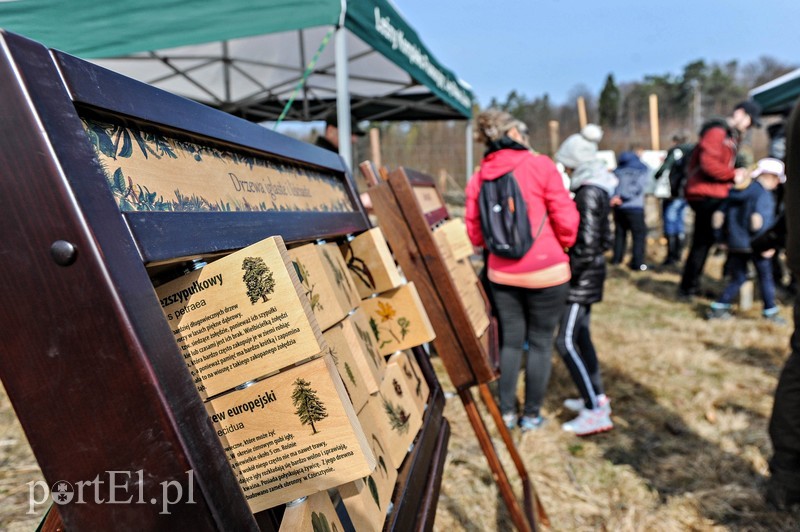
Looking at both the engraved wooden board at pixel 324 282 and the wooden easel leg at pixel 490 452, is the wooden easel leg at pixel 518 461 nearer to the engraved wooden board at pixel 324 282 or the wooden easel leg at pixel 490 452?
the wooden easel leg at pixel 490 452

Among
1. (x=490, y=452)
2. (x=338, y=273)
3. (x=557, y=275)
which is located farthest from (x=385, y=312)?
(x=557, y=275)

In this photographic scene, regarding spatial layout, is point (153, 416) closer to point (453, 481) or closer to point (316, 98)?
point (453, 481)

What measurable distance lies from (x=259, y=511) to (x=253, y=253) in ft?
1.24

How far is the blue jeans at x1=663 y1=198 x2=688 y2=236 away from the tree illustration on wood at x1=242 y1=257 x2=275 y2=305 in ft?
26.0

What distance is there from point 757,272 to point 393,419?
5.01 meters

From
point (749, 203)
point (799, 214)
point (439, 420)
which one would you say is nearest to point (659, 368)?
point (749, 203)

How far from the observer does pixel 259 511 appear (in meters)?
0.73

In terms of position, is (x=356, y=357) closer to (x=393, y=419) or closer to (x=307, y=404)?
(x=393, y=419)

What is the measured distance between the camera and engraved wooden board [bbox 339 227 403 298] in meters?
1.31

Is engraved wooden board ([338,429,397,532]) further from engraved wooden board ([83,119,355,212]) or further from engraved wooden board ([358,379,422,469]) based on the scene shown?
engraved wooden board ([83,119,355,212])

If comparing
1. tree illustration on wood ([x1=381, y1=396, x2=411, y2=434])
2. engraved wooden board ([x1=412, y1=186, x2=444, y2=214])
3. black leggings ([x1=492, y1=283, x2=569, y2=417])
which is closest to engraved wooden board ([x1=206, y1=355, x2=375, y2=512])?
tree illustration on wood ([x1=381, y1=396, x2=411, y2=434])

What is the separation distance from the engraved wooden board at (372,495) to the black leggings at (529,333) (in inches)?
70.6

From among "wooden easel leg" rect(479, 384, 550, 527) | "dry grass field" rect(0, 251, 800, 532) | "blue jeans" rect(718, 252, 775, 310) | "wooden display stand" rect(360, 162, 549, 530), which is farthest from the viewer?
"blue jeans" rect(718, 252, 775, 310)

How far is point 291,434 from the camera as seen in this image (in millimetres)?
710
